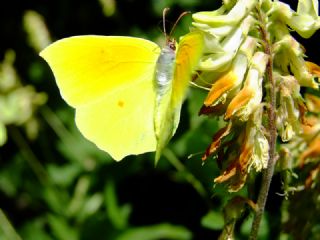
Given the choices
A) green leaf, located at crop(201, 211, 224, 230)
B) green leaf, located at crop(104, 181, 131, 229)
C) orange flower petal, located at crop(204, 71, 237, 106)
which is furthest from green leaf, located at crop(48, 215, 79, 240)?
orange flower petal, located at crop(204, 71, 237, 106)

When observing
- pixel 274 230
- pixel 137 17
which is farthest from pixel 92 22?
pixel 274 230

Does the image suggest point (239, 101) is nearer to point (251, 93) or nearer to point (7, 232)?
point (251, 93)

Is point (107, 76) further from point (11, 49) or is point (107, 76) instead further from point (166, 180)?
point (11, 49)

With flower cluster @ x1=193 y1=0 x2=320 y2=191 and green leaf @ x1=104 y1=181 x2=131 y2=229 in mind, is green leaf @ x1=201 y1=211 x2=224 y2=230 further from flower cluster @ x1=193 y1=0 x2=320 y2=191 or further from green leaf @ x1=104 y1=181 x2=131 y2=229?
green leaf @ x1=104 y1=181 x2=131 y2=229

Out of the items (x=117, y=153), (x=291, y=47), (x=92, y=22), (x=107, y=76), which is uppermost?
(x=291, y=47)

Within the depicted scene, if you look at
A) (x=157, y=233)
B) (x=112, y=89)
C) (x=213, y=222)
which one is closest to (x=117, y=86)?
(x=112, y=89)
